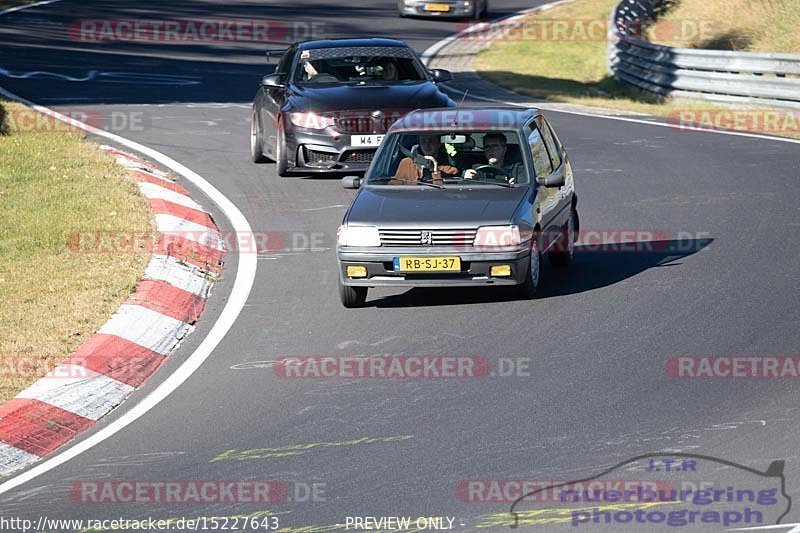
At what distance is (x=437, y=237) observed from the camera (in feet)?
35.0

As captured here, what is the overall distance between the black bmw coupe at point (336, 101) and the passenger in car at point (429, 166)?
4.44 meters

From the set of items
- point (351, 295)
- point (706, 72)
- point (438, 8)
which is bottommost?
point (438, 8)

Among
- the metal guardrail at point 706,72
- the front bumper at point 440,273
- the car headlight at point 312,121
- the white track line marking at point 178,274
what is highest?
the front bumper at point 440,273

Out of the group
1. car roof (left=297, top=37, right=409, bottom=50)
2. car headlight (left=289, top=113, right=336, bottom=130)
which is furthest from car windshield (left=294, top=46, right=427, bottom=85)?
Answer: car headlight (left=289, top=113, right=336, bottom=130)

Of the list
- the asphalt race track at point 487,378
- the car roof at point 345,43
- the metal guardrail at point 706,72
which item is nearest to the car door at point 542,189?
the asphalt race track at point 487,378

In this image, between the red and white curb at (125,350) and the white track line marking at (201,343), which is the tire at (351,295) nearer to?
the white track line marking at (201,343)

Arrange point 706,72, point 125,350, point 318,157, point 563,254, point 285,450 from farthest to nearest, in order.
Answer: point 706,72 → point 318,157 → point 563,254 → point 125,350 → point 285,450

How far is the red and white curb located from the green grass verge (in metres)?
0.16

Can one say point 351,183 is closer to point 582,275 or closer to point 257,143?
point 582,275

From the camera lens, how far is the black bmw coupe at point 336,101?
16547 mm

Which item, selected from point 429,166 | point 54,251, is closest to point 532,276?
point 429,166

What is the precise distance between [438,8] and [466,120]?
29.3 meters

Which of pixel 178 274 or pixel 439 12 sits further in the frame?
pixel 439 12

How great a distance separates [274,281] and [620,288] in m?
2.96
